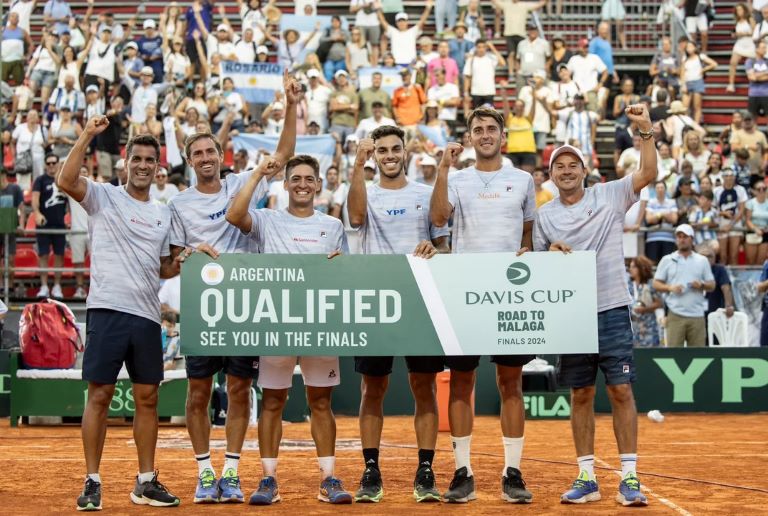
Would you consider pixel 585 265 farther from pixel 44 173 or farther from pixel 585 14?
pixel 585 14

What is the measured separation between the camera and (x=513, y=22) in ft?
84.1

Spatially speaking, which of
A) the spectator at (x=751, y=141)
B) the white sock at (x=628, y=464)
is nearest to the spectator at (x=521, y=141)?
the spectator at (x=751, y=141)

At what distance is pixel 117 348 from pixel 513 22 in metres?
18.5

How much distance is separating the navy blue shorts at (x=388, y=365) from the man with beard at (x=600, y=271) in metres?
0.88

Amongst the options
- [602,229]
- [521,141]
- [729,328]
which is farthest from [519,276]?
[521,141]

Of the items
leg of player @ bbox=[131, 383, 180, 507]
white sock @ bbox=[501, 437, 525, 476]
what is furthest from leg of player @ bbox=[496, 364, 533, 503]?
leg of player @ bbox=[131, 383, 180, 507]

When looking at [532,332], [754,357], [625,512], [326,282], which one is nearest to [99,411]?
[326,282]

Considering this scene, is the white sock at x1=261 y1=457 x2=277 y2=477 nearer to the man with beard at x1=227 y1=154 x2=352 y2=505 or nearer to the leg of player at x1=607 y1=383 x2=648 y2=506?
the man with beard at x1=227 y1=154 x2=352 y2=505

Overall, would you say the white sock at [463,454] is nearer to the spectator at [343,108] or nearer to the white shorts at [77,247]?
the white shorts at [77,247]

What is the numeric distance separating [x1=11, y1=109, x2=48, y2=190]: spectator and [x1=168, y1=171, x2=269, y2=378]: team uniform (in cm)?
1360

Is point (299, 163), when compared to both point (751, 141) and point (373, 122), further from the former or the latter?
point (751, 141)

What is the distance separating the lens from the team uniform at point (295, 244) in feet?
28.8

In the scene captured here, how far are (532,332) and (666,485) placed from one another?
5.69 ft

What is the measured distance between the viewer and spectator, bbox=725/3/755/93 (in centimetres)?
2550
